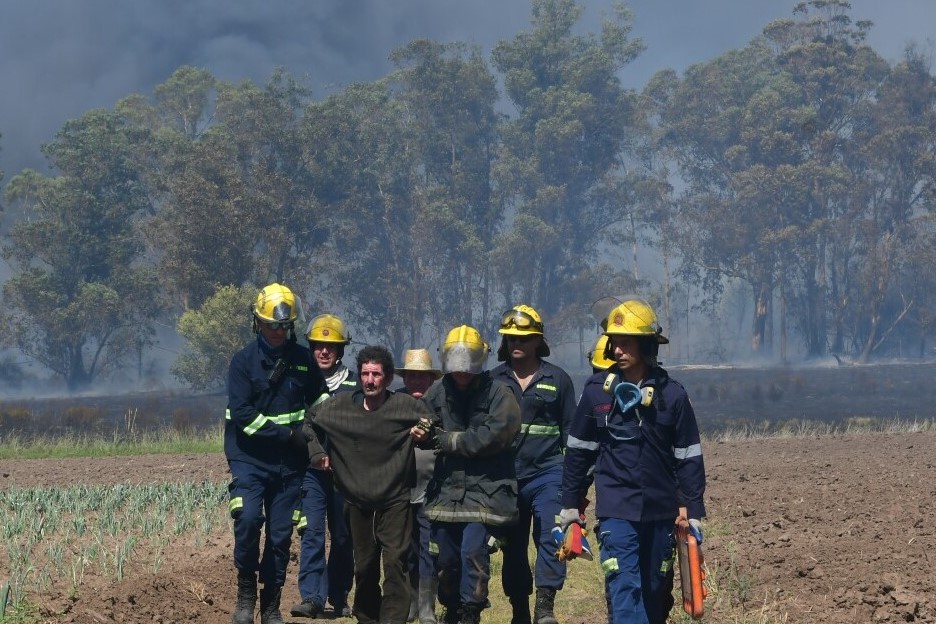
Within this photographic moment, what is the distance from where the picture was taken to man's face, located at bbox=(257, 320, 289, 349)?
26.3 ft

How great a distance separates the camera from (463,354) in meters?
7.69

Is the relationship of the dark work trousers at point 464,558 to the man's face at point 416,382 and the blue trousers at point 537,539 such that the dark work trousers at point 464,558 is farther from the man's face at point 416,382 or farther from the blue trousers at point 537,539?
the man's face at point 416,382

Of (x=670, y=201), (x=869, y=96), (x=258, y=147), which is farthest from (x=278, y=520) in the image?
(x=869, y=96)

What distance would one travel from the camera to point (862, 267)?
262 ft

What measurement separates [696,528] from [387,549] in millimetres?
2009

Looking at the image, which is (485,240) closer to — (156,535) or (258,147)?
(258,147)

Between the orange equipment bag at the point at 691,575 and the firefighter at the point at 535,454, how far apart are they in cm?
177

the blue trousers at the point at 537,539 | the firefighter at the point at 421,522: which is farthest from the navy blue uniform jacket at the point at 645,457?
the firefighter at the point at 421,522

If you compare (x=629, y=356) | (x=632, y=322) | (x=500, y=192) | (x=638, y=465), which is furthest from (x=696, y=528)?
(x=500, y=192)

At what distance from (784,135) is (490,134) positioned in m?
17.4

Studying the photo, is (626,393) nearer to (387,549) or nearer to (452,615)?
(387,549)

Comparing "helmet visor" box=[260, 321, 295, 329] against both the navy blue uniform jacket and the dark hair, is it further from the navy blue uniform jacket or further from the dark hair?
the navy blue uniform jacket

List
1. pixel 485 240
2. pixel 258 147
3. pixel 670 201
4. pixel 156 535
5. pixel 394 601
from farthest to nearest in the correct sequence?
pixel 670 201, pixel 485 240, pixel 258 147, pixel 156 535, pixel 394 601

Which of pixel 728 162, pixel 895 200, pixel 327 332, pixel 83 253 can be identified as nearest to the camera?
pixel 327 332
